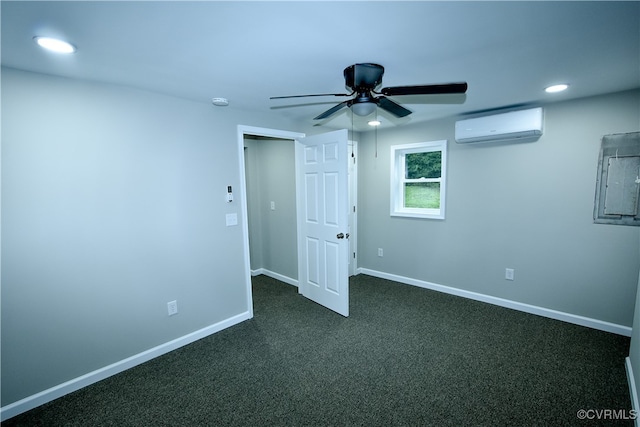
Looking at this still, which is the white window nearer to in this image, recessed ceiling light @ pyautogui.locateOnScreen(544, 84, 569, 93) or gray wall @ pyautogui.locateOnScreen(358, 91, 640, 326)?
gray wall @ pyautogui.locateOnScreen(358, 91, 640, 326)

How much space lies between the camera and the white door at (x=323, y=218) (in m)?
3.12

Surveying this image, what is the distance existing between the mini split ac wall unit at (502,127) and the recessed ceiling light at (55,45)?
3.47m

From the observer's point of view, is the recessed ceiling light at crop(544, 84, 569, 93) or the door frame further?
the door frame

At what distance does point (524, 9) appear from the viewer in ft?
4.23

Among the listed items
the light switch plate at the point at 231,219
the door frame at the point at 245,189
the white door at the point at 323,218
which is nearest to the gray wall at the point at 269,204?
the white door at the point at 323,218

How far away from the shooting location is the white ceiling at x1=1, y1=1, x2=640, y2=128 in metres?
1.27

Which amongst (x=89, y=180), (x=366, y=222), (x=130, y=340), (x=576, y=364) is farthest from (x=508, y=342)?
(x=89, y=180)

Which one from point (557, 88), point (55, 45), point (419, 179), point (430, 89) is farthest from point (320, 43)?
point (419, 179)

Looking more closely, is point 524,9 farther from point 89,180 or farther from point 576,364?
point 89,180

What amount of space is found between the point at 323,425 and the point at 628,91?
372 centimetres

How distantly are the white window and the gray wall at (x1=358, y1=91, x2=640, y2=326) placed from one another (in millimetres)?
104

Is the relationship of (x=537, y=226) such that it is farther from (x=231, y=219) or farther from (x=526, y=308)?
(x=231, y=219)

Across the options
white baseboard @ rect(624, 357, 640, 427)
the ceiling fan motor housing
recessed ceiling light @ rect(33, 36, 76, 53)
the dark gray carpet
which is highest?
recessed ceiling light @ rect(33, 36, 76, 53)

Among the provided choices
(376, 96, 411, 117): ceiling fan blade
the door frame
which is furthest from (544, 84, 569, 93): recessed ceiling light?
the door frame
